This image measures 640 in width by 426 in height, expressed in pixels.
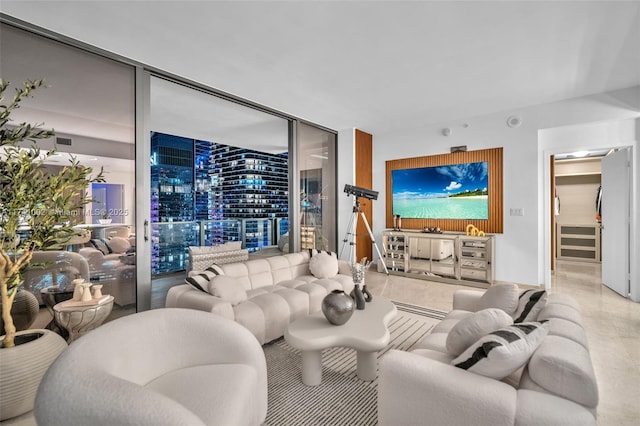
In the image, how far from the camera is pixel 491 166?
198 inches

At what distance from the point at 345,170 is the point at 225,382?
192 inches

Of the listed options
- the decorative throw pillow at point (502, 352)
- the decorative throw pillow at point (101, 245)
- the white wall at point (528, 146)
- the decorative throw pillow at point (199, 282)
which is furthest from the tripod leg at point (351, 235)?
the decorative throw pillow at point (502, 352)

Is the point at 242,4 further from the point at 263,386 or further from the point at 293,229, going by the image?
the point at 293,229

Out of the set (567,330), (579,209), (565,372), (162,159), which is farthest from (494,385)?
(579,209)

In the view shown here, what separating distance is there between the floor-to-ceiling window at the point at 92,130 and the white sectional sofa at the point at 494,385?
262 cm

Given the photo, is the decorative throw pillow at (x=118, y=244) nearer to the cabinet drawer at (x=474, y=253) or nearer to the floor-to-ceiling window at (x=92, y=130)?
the floor-to-ceiling window at (x=92, y=130)

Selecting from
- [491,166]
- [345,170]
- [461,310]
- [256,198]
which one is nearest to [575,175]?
[491,166]

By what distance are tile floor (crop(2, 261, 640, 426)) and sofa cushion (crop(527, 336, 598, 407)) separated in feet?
3.65

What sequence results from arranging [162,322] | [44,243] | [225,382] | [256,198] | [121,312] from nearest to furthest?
[225,382]
[162,322]
[44,243]
[121,312]
[256,198]

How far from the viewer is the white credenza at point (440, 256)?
480cm

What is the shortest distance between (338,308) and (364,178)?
14.0ft

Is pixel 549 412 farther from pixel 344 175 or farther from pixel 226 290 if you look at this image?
pixel 344 175

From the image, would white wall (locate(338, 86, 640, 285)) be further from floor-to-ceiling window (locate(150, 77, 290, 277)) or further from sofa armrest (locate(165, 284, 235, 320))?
sofa armrest (locate(165, 284, 235, 320))

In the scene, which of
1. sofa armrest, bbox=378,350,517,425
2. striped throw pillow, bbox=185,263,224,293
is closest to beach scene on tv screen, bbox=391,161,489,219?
striped throw pillow, bbox=185,263,224,293
